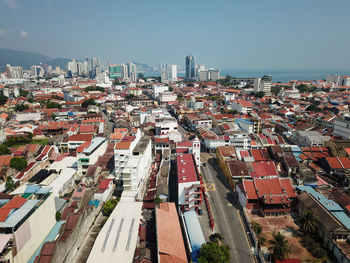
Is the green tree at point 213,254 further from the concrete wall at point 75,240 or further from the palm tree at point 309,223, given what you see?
the concrete wall at point 75,240

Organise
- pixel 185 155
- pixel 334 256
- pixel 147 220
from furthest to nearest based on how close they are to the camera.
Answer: pixel 185 155 → pixel 147 220 → pixel 334 256

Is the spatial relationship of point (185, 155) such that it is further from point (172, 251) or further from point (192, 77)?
point (192, 77)

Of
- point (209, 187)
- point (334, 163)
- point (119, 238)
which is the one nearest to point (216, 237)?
point (119, 238)

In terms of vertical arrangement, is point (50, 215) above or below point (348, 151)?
below

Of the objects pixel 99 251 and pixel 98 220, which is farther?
pixel 98 220

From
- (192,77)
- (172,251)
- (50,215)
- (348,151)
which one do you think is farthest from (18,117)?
(192,77)

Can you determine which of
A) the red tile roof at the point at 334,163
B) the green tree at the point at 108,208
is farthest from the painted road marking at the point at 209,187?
the red tile roof at the point at 334,163

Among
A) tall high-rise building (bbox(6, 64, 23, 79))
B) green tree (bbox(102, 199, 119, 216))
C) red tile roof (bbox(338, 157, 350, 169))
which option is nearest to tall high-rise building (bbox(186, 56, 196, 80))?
tall high-rise building (bbox(6, 64, 23, 79))
